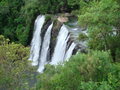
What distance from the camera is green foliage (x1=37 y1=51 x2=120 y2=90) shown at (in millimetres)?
10133

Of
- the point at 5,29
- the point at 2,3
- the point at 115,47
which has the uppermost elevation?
the point at 115,47

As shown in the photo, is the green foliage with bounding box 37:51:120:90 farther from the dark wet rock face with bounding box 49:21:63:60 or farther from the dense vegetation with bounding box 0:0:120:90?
the dark wet rock face with bounding box 49:21:63:60

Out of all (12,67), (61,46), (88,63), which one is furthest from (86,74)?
(61,46)

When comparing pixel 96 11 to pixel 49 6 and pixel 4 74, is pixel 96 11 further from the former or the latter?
pixel 49 6

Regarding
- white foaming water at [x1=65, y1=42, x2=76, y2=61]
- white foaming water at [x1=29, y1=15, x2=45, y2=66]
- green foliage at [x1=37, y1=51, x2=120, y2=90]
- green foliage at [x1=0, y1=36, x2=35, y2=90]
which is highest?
green foliage at [x1=37, y1=51, x2=120, y2=90]

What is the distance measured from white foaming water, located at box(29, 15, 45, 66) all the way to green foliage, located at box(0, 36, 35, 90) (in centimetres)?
1218

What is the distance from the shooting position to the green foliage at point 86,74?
10.1 metres

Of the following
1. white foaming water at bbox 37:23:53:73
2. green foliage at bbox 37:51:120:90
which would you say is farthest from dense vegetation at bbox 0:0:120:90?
white foaming water at bbox 37:23:53:73

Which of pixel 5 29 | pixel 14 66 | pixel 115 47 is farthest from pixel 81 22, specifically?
pixel 5 29

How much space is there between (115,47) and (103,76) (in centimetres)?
558

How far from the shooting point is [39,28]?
1112 inches

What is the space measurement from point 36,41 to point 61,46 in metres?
5.79

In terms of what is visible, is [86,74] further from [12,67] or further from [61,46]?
[61,46]

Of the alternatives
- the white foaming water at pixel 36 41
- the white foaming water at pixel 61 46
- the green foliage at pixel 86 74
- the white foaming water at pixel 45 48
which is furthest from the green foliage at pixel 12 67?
the white foaming water at pixel 36 41
